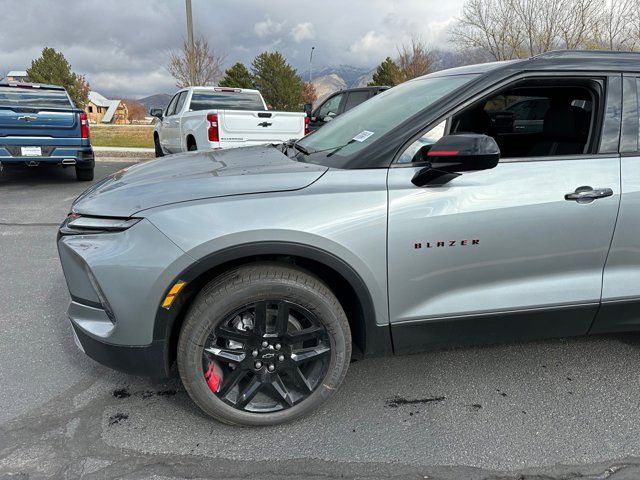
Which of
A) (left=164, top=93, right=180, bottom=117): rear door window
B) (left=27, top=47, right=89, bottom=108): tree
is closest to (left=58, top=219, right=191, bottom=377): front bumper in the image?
(left=164, top=93, right=180, bottom=117): rear door window

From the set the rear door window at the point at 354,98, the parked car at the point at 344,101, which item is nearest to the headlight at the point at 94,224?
the parked car at the point at 344,101

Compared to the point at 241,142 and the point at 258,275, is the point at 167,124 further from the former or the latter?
the point at 258,275

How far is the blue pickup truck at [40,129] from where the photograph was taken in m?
7.86

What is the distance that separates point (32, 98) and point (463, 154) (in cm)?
892

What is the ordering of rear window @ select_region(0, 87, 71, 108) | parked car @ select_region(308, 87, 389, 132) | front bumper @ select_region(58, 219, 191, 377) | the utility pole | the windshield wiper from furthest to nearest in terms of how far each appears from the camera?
the utility pole < parked car @ select_region(308, 87, 389, 132) < rear window @ select_region(0, 87, 71, 108) < the windshield wiper < front bumper @ select_region(58, 219, 191, 377)

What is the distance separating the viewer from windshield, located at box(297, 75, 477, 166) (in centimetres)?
251

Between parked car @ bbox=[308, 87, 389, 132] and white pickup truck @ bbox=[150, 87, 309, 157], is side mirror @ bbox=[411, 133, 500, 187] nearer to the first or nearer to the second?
white pickup truck @ bbox=[150, 87, 309, 157]

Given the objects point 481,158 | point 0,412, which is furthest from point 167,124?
point 481,158

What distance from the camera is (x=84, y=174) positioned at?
9195 mm

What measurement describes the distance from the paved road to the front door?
16.0 inches

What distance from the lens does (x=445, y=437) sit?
237 cm

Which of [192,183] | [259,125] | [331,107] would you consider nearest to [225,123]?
[259,125]

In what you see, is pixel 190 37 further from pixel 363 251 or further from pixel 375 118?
pixel 363 251

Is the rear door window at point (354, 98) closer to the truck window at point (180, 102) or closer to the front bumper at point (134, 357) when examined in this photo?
the truck window at point (180, 102)
